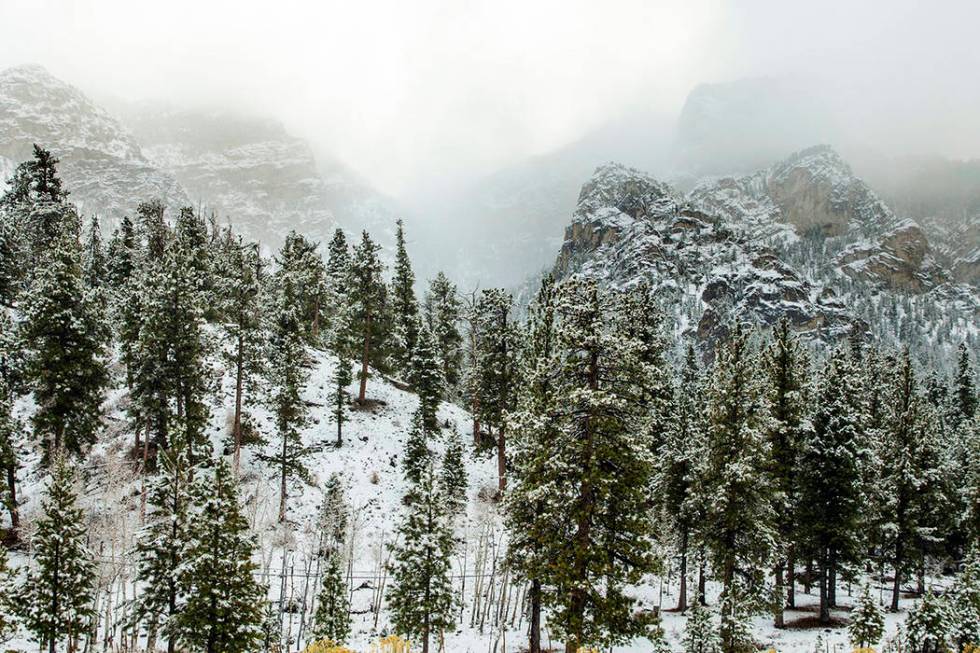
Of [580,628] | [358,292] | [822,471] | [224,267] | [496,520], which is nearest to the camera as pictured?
[580,628]

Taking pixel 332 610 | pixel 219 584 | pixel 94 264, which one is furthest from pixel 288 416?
pixel 94 264

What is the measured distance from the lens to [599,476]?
1789 cm

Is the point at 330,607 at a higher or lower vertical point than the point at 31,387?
lower

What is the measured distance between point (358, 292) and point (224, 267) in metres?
18.3

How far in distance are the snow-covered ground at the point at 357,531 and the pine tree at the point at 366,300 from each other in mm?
5550

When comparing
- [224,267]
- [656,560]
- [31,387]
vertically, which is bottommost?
[656,560]

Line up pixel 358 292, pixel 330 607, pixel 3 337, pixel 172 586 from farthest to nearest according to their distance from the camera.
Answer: pixel 358 292
pixel 3 337
pixel 330 607
pixel 172 586

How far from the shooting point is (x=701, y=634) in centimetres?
2244

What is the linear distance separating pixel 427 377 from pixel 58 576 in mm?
26971

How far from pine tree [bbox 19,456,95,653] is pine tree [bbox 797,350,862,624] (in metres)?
33.8

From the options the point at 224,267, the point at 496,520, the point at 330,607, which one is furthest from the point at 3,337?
the point at 496,520

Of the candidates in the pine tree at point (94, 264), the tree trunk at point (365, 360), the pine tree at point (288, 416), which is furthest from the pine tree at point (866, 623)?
the pine tree at point (94, 264)

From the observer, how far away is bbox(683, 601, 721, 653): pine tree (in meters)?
21.9

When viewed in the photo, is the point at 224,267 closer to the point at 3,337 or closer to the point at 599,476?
the point at 3,337
